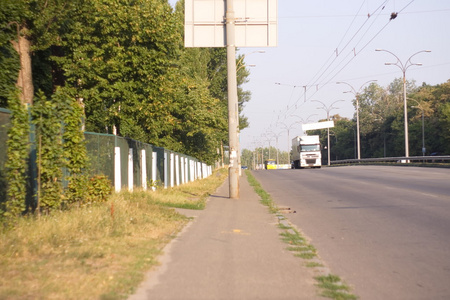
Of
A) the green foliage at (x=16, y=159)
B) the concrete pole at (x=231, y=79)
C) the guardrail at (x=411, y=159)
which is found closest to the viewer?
the green foliage at (x=16, y=159)

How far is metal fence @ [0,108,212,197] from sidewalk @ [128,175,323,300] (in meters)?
3.70

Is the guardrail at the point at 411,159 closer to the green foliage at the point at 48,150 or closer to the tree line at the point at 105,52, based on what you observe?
the tree line at the point at 105,52

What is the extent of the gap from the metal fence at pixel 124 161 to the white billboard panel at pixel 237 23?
15.2ft

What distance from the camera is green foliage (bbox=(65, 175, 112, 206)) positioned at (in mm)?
13602

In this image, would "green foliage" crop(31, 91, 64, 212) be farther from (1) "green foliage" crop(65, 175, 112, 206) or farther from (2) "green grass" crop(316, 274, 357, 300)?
(2) "green grass" crop(316, 274, 357, 300)

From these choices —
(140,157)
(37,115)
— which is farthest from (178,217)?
(140,157)

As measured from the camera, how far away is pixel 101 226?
36.0 ft

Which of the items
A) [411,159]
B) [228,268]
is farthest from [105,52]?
[411,159]

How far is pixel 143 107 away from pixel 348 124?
130047 mm

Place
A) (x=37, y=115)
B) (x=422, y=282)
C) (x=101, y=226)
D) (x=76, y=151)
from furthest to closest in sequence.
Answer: (x=76, y=151), (x=37, y=115), (x=101, y=226), (x=422, y=282)

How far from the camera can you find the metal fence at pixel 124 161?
36.6ft

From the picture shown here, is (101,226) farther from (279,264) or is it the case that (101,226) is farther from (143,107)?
(143,107)

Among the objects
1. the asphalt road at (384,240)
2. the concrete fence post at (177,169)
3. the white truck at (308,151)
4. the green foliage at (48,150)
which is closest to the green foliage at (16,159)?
the green foliage at (48,150)

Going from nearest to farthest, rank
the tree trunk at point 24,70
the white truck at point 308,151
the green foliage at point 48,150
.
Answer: the green foliage at point 48,150
the tree trunk at point 24,70
the white truck at point 308,151
